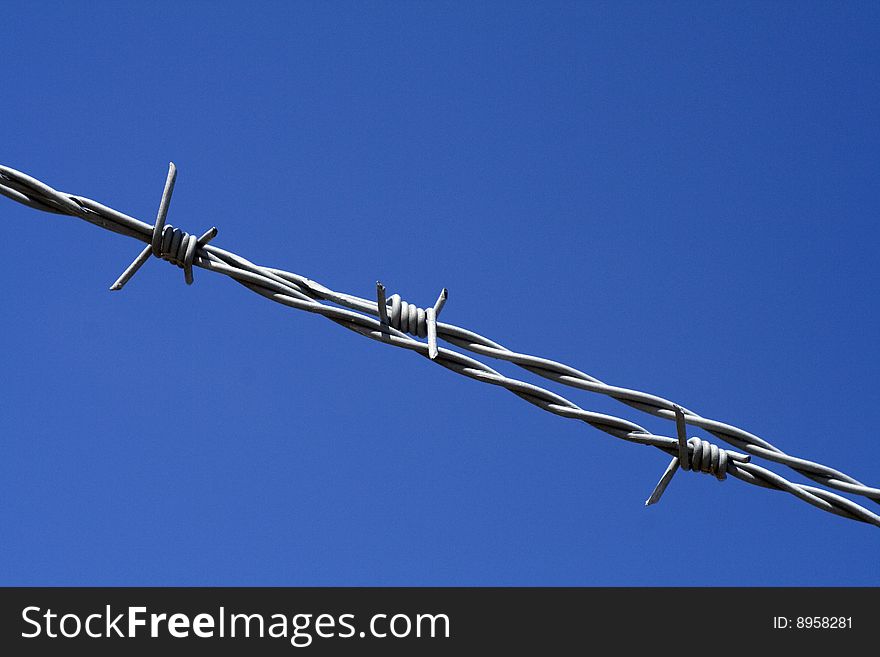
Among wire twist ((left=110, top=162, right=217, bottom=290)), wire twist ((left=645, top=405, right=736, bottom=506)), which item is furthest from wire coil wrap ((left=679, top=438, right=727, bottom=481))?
wire twist ((left=110, top=162, right=217, bottom=290))

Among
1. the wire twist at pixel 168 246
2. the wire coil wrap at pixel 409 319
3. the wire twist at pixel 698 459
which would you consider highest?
Result: the wire twist at pixel 168 246

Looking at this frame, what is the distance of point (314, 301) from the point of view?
2.96 meters

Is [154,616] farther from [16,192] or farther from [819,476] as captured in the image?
[819,476]

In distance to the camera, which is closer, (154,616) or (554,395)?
(554,395)

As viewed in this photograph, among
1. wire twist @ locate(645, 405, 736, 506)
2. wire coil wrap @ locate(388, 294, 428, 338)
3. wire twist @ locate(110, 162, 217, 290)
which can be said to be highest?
wire twist @ locate(110, 162, 217, 290)

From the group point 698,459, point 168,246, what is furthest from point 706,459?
point 168,246

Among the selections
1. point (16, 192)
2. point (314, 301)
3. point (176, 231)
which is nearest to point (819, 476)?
point (314, 301)

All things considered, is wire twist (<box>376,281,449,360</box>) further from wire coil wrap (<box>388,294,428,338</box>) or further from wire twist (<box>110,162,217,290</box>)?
wire twist (<box>110,162,217,290</box>)

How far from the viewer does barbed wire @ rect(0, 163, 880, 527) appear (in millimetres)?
2932

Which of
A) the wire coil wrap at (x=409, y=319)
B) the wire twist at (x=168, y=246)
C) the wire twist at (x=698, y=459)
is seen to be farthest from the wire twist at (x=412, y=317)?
the wire twist at (x=698, y=459)

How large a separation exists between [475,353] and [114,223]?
118cm

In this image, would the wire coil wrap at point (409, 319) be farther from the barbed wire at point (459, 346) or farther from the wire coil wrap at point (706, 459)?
the wire coil wrap at point (706, 459)

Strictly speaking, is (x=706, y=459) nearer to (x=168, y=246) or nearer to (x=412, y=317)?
(x=412, y=317)

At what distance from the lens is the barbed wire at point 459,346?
9.62 feet
